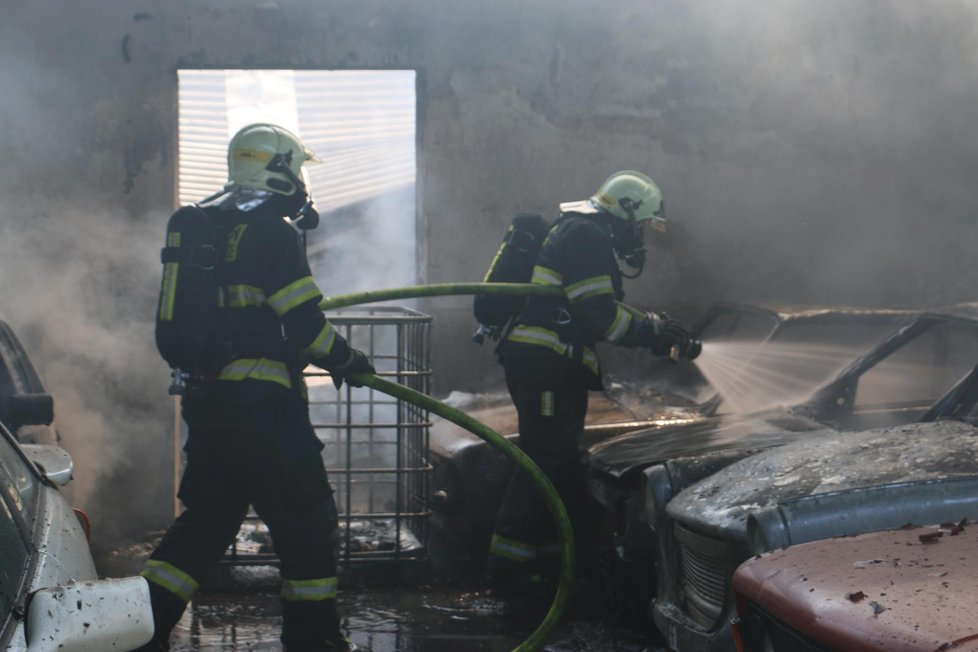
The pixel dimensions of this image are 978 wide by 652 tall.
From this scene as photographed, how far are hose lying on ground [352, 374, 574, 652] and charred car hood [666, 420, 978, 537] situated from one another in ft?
3.37

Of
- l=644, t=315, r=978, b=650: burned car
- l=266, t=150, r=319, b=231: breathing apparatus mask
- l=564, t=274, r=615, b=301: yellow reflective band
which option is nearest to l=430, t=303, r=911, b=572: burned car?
l=564, t=274, r=615, b=301: yellow reflective band

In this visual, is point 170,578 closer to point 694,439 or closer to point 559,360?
point 559,360

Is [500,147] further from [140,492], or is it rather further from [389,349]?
[140,492]

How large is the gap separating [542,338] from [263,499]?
183 cm

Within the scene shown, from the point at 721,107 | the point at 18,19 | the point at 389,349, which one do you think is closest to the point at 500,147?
the point at 721,107

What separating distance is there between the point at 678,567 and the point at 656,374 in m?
2.90

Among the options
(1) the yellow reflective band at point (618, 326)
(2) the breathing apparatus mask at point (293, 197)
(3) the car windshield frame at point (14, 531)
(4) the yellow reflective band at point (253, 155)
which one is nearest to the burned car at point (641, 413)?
(1) the yellow reflective band at point (618, 326)

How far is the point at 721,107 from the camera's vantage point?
8.08 metres

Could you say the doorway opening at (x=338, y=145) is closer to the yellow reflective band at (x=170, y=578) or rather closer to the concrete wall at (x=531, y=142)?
the concrete wall at (x=531, y=142)

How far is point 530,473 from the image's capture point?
5074mm

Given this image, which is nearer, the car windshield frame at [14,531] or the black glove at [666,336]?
the car windshield frame at [14,531]

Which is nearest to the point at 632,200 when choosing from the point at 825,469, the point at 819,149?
the point at 825,469

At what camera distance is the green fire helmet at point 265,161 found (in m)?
4.84

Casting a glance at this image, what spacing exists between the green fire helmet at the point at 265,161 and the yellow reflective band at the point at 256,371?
2.51 ft
